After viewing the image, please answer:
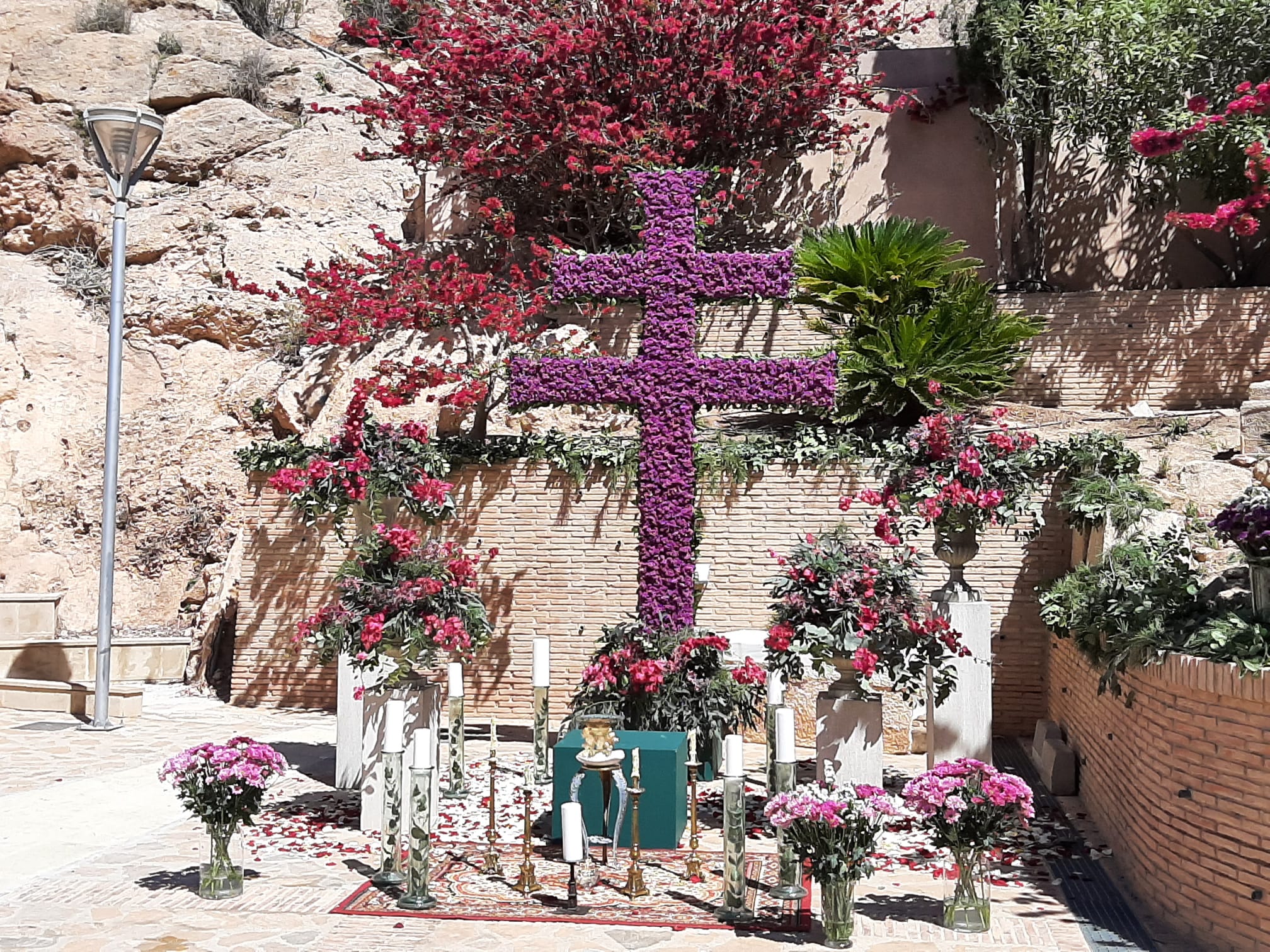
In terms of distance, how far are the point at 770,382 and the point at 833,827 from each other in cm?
386

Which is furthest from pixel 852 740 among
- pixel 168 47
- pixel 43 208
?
pixel 168 47

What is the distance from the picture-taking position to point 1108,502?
33.9 ft

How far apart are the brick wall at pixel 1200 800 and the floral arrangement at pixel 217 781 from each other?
475 centimetres

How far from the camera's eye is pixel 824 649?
7.94 meters

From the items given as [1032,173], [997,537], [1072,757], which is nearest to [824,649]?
[1072,757]

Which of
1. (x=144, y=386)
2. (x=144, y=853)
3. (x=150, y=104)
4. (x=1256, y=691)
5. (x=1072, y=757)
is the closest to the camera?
(x=1256, y=691)

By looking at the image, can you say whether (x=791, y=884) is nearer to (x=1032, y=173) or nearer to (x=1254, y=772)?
(x=1254, y=772)

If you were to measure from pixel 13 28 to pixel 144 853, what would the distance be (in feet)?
64.0

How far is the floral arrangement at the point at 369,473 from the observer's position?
8.59 metres

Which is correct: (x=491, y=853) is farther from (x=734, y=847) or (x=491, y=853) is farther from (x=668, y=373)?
(x=668, y=373)

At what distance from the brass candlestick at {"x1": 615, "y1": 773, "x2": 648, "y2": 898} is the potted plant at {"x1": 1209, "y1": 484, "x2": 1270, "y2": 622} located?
3314mm

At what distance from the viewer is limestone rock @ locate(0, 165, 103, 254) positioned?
811 inches

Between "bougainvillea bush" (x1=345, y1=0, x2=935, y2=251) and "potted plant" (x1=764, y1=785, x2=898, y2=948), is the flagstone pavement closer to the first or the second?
"potted plant" (x1=764, y1=785, x2=898, y2=948)

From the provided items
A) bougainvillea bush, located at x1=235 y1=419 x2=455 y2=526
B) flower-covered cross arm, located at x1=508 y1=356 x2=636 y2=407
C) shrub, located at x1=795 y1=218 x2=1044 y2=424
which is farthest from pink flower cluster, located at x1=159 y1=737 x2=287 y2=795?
shrub, located at x1=795 y1=218 x2=1044 y2=424
